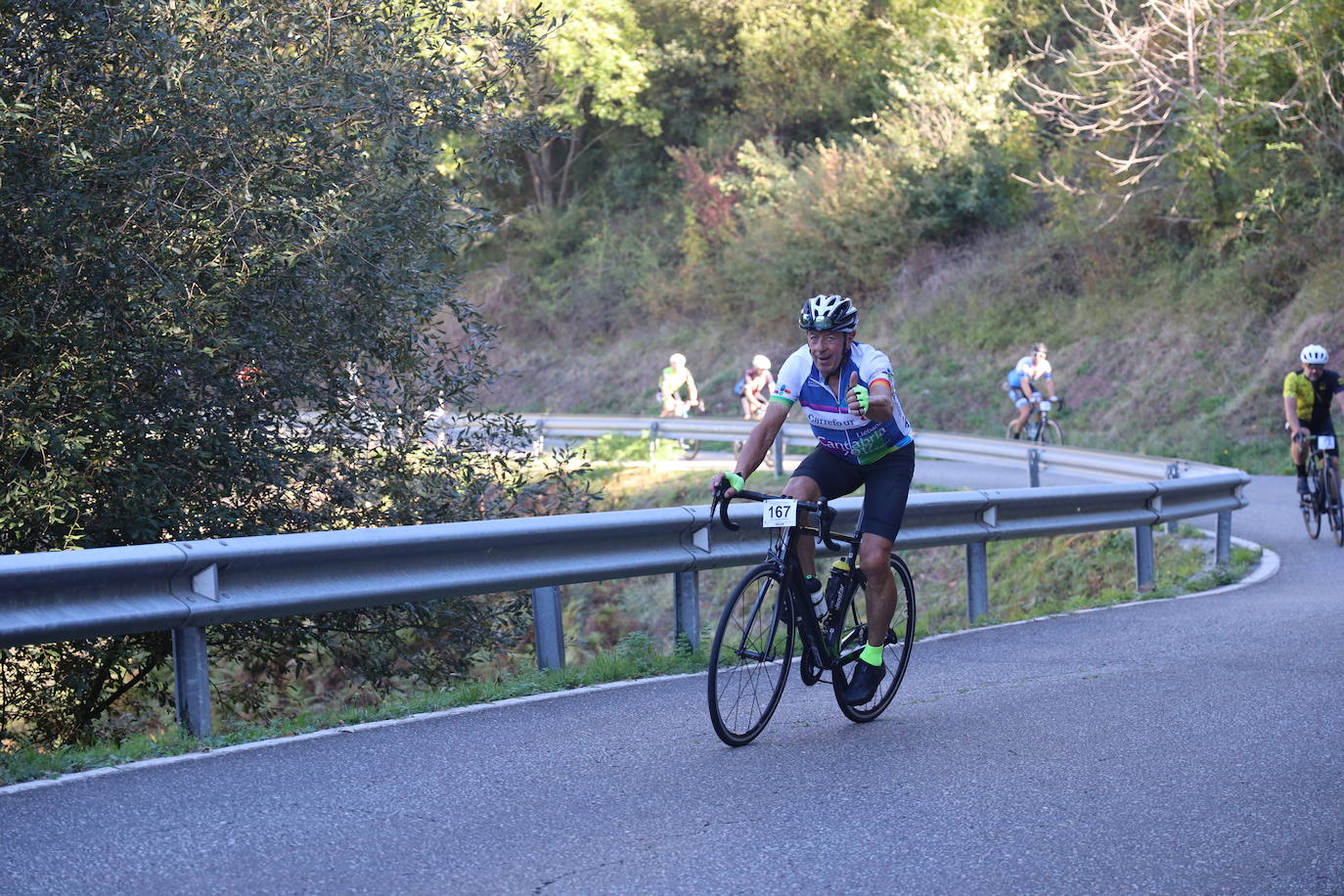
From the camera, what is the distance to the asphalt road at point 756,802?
459cm

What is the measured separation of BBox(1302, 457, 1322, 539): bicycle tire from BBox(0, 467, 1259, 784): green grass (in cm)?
112

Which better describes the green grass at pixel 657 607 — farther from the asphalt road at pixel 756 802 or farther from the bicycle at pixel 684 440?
the bicycle at pixel 684 440

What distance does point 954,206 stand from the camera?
3459 centimetres

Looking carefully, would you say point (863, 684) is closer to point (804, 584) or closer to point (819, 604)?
point (819, 604)

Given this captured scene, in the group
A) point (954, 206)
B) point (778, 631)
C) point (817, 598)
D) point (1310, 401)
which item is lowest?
point (778, 631)

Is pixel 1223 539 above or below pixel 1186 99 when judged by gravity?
below

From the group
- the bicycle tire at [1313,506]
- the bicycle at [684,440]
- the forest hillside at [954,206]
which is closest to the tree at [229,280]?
the forest hillside at [954,206]

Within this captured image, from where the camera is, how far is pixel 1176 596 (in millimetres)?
11578

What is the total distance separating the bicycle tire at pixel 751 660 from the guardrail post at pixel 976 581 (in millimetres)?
4526

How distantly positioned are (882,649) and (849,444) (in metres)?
0.92

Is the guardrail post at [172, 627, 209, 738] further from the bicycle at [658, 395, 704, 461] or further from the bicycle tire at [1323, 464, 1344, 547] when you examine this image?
the bicycle at [658, 395, 704, 461]

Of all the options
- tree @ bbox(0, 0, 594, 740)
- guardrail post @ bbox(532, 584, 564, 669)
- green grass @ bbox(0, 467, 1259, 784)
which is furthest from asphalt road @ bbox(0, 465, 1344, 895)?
tree @ bbox(0, 0, 594, 740)

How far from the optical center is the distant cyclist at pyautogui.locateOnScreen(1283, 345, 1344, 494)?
14.4 metres

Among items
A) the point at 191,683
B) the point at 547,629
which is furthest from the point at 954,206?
the point at 191,683
